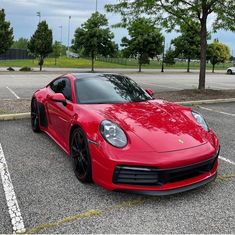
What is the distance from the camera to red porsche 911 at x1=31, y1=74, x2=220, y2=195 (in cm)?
331

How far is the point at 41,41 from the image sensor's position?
102 ft

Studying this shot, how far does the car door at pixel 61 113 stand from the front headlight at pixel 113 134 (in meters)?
0.78

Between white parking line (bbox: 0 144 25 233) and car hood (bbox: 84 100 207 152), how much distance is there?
4.48ft

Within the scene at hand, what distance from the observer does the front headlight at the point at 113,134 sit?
351 centimetres

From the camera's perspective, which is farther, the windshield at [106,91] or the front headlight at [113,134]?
the windshield at [106,91]

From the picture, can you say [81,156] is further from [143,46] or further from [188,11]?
[143,46]

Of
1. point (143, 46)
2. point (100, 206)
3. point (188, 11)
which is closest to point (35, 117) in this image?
point (100, 206)

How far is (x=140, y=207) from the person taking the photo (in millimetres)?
3365

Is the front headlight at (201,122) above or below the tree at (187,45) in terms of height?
below

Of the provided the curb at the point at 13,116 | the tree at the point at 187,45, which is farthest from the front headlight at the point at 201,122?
the tree at the point at 187,45

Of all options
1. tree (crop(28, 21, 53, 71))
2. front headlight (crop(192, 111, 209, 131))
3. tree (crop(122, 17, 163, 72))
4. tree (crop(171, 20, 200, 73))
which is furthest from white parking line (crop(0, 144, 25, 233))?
tree (crop(171, 20, 200, 73))

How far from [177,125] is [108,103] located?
42.0 inches

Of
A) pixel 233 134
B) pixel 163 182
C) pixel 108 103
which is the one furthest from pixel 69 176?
pixel 233 134

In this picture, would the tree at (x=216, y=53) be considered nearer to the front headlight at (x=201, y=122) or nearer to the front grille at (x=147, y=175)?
the front headlight at (x=201, y=122)
